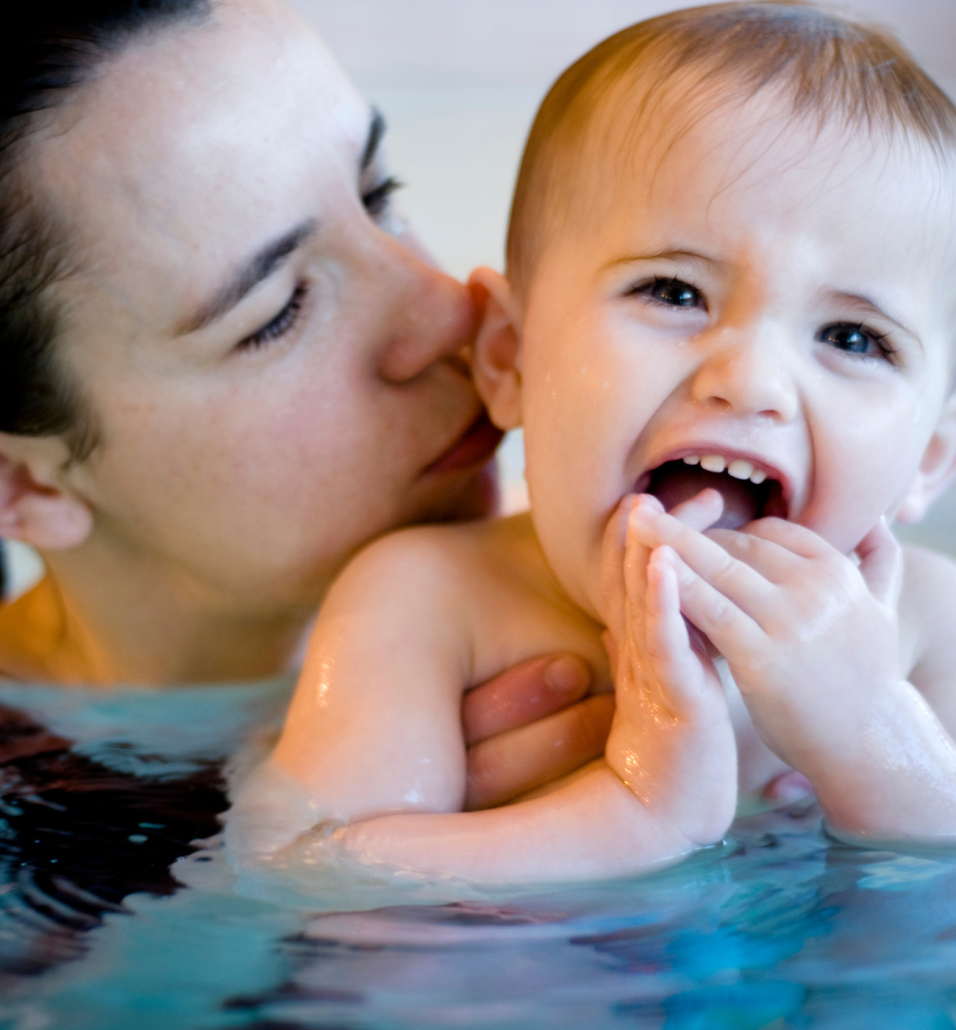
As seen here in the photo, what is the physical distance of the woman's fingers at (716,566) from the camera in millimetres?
921

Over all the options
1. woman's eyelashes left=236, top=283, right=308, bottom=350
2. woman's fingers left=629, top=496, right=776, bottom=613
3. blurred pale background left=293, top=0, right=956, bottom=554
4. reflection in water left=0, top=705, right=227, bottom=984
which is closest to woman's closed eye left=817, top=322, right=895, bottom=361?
woman's fingers left=629, top=496, right=776, bottom=613

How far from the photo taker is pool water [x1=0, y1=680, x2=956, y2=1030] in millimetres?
721

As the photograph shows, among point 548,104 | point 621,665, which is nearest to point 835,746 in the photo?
point 621,665

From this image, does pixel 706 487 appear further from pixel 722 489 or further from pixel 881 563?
pixel 881 563

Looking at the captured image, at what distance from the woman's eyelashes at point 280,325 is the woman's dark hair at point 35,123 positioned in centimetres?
21

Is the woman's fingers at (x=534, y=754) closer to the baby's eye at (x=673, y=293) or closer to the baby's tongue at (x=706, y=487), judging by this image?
the baby's tongue at (x=706, y=487)

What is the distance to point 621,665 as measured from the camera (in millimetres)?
1004

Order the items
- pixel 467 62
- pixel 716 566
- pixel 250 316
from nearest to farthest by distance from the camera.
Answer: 1. pixel 716 566
2. pixel 250 316
3. pixel 467 62

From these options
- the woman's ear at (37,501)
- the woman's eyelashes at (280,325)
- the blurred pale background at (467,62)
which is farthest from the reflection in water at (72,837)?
the blurred pale background at (467,62)

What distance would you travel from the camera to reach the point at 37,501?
137cm

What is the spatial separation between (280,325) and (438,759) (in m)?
0.51

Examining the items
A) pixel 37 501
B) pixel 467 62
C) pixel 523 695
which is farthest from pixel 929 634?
pixel 467 62

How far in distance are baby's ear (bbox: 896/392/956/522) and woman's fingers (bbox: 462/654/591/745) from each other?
0.37 m

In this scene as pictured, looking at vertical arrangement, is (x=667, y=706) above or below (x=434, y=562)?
below
